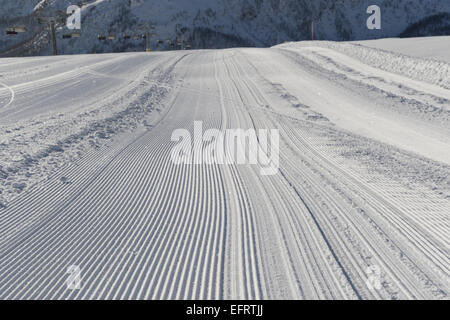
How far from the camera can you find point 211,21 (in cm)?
9306

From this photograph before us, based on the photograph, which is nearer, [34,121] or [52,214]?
[52,214]

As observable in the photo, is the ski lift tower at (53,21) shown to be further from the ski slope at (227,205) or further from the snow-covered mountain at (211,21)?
the snow-covered mountain at (211,21)

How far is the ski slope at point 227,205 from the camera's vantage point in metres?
3.39

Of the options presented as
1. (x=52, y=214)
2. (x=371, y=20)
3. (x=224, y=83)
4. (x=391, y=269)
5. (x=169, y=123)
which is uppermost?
(x=371, y=20)

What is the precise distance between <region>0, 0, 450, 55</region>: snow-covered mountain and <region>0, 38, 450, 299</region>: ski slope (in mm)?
77597

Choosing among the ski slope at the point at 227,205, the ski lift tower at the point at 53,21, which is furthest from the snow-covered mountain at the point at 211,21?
the ski slope at the point at 227,205

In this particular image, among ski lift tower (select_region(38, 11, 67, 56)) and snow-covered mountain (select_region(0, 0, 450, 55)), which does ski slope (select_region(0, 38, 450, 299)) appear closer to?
ski lift tower (select_region(38, 11, 67, 56))

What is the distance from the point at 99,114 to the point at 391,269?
353 inches

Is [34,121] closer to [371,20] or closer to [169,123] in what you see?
[169,123]

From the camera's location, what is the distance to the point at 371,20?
121062mm

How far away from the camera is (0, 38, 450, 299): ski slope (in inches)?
134

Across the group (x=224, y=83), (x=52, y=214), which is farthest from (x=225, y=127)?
(x=224, y=83)

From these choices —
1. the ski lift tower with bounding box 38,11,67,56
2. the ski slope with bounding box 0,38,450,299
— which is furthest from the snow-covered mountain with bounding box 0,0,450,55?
the ski slope with bounding box 0,38,450,299

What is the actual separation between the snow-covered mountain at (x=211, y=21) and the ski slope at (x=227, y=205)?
7760 centimetres
